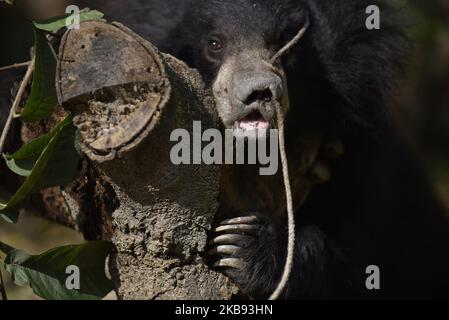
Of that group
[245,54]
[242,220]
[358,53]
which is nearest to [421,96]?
[358,53]

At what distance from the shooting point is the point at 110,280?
3.43m

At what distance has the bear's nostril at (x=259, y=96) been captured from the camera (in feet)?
11.1

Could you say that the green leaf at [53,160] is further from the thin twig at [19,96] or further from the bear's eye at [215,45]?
the bear's eye at [215,45]

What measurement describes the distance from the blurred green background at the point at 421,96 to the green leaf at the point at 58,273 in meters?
2.91

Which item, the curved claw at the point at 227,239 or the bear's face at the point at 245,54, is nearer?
the curved claw at the point at 227,239

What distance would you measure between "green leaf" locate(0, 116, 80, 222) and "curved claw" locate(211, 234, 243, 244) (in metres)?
0.61

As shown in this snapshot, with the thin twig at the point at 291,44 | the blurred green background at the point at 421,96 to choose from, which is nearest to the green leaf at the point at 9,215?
the thin twig at the point at 291,44

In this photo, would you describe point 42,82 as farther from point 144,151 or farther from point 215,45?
point 215,45

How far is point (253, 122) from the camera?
3445 mm

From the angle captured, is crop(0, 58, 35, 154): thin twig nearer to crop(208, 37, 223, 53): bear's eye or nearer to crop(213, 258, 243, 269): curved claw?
crop(208, 37, 223, 53): bear's eye

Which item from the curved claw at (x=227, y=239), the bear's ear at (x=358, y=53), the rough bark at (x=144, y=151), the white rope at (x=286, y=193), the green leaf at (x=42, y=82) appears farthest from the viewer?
the bear's ear at (x=358, y=53)

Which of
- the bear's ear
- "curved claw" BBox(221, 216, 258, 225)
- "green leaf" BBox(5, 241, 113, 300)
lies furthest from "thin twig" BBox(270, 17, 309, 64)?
"green leaf" BBox(5, 241, 113, 300)

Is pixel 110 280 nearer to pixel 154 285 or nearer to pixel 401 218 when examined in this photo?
pixel 154 285

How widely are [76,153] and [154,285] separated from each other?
23.2 inches
